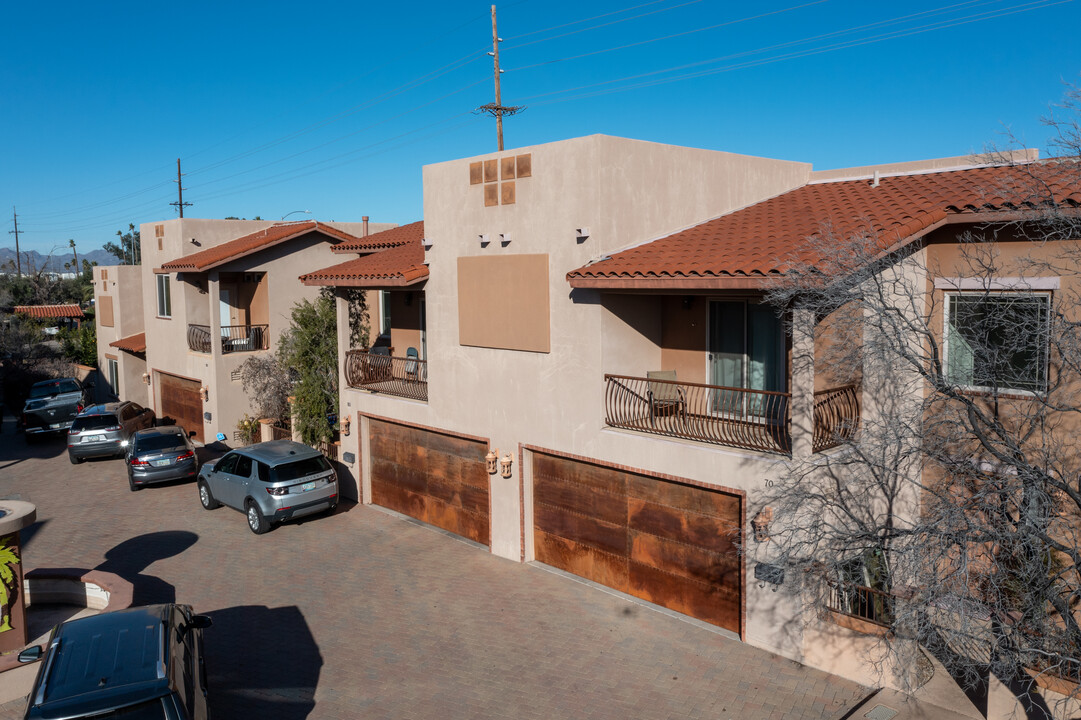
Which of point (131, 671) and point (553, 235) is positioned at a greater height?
point (553, 235)

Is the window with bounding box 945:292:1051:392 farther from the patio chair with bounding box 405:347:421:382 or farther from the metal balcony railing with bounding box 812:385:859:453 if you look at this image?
the patio chair with bounding box 405:347:421:382

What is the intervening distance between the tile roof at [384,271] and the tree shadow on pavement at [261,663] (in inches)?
259

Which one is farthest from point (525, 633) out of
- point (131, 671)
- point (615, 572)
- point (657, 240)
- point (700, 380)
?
point (657, 240)

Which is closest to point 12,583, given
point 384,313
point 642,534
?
point 642,534

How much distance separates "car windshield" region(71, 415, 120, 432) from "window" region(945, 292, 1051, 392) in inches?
875

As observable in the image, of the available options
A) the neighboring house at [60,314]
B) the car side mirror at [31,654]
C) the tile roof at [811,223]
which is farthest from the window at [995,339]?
the neighboring house at [60,314]

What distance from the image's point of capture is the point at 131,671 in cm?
732

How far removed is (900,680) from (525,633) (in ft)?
16.7

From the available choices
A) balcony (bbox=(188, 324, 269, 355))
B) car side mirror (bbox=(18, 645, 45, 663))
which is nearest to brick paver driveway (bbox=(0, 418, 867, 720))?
car side mirror (bbox=(18, 645, 45, 663))

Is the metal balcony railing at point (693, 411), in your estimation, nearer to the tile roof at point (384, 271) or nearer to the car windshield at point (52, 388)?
the tile roof at point (384, 271)

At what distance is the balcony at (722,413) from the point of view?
34.9 feet

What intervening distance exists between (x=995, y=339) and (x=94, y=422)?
2313 cm

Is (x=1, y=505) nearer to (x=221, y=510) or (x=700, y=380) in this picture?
(x=221, y=510)

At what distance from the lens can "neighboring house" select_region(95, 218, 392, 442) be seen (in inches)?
923
